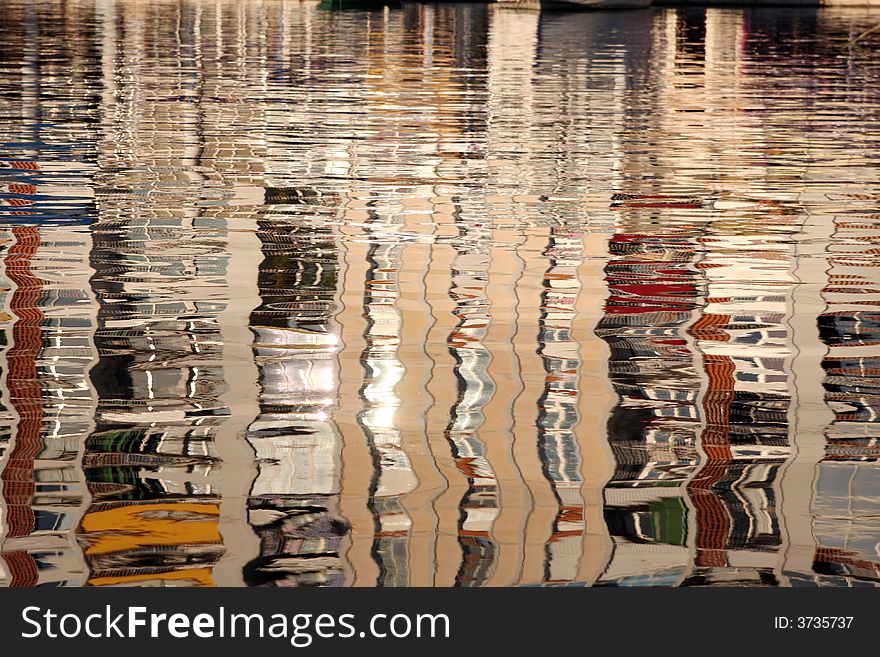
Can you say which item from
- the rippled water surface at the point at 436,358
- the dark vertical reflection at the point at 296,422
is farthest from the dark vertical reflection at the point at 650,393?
the dark vertical reflection at the point at 296,422

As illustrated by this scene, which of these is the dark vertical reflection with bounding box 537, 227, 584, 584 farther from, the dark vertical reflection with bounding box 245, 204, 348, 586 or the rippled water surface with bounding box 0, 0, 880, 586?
the dark vertical reflection with bounding box 245, 204, 348, 586

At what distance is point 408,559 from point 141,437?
1391 mm

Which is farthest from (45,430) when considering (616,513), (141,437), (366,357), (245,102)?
(245,102)

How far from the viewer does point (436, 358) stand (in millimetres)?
6367

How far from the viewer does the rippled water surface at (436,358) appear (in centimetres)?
438

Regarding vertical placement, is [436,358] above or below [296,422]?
above

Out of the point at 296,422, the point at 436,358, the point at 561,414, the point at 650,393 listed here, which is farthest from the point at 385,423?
the point at 650,393

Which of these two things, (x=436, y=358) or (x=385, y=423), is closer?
(x=385, y=423)

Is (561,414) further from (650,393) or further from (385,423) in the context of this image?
(385,423)

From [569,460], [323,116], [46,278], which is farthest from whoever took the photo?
[323,116]

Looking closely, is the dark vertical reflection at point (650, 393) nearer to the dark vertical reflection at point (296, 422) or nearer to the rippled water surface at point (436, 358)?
the rippled water surface at point (436, 358)

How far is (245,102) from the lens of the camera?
64.0 ft

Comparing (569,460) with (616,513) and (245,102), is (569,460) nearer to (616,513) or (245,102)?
(616,513)

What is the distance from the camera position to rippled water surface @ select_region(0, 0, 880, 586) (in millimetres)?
4383
